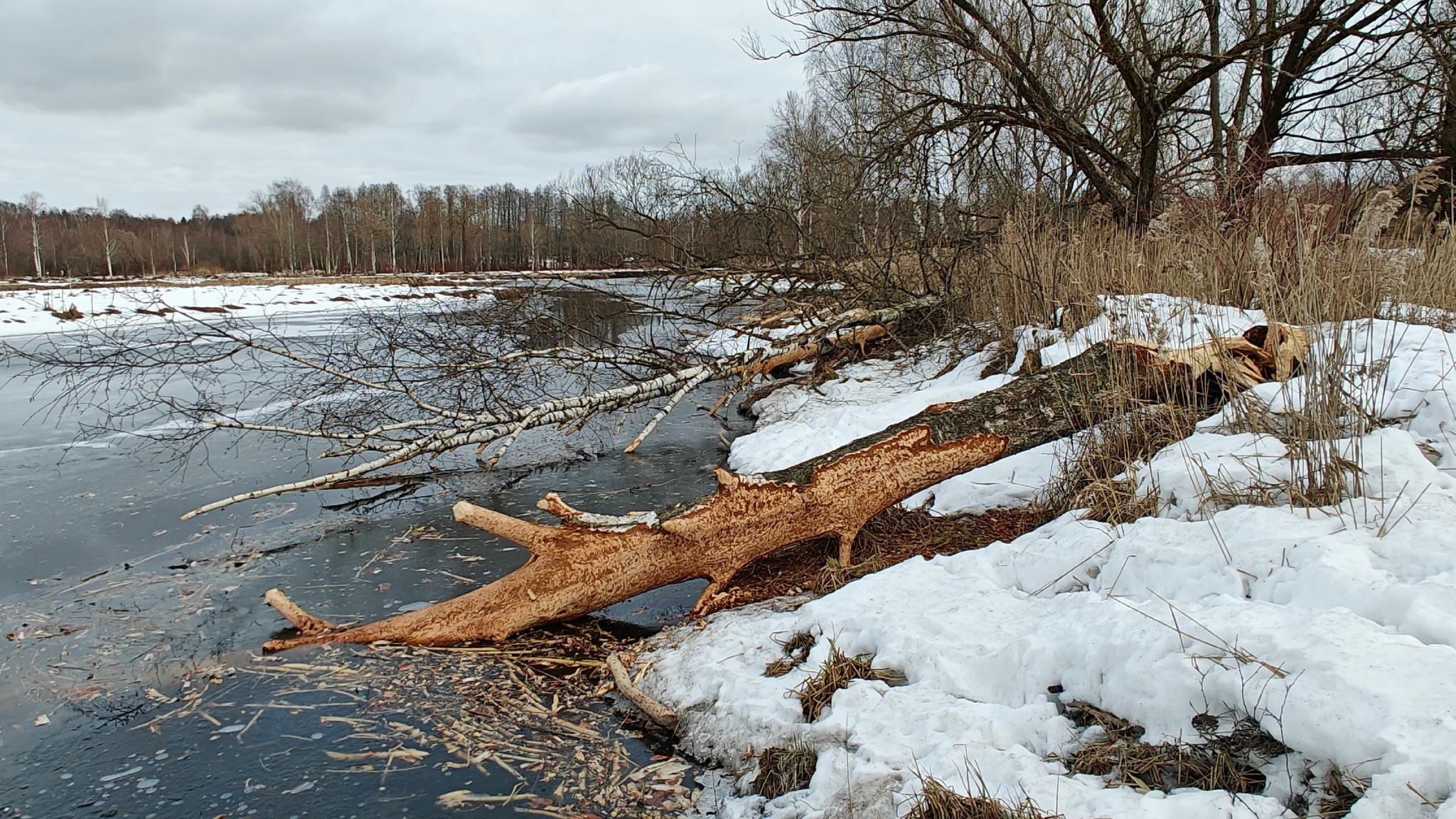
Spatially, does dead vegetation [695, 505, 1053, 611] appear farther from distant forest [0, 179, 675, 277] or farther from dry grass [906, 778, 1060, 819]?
distant forest [0, 179, 675, 277]

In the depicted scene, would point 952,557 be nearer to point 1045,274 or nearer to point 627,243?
point 1045,274

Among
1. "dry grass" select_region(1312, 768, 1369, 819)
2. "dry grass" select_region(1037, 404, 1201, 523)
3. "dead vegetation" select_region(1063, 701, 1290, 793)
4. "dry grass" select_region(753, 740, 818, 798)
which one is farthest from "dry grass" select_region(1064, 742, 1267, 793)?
"dry grass" select_region(1037, 404, 1201, 523)

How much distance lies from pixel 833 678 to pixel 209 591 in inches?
157

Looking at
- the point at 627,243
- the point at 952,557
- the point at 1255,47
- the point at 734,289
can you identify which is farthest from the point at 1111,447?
the point at 1255,47

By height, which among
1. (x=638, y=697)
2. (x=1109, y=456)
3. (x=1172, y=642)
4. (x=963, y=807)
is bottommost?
(x=638, y=697)

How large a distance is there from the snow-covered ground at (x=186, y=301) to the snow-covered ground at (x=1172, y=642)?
12.6 m

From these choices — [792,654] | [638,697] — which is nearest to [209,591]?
[638,697]

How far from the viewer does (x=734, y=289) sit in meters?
9.88

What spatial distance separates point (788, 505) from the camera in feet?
15.3

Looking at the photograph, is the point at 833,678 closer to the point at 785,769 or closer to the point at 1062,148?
the point at 785,769

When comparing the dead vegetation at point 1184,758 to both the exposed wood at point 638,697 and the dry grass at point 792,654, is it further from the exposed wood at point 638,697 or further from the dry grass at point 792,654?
the exposed wood at point 638,697

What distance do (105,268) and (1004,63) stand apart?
63.0m

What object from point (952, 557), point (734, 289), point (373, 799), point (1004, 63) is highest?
point (1004, 63)

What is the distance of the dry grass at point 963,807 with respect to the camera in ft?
7.64
